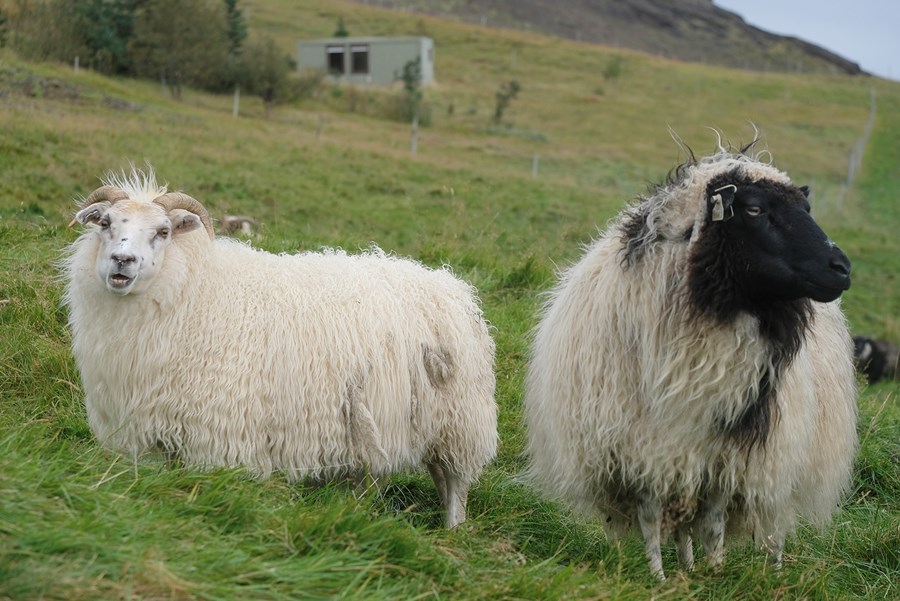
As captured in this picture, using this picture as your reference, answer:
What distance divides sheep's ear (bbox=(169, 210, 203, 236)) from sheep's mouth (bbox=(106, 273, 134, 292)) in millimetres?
531

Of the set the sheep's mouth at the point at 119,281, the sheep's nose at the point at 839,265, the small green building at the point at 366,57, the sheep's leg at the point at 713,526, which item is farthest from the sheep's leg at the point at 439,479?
Answer: the small green building at the point at 366,57

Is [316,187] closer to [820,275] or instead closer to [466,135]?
[820,275]

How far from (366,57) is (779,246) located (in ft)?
194

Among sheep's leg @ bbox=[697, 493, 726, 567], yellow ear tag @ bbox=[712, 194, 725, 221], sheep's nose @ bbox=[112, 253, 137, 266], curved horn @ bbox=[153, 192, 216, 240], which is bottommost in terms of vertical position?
sheep's leg @ bbox=[697, 493, 726, 567]

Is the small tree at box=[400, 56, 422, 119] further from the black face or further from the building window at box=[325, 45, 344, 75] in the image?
the black face

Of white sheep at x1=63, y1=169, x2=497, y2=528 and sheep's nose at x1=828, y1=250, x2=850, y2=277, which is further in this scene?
white sheep at x1=63, y1=169, x2=497, y2=528

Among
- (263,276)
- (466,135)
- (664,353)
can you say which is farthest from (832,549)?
(466,135)

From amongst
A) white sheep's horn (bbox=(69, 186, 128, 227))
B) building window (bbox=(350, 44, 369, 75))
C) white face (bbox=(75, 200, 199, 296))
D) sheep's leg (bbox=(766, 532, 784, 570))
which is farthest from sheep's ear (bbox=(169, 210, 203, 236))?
building window (bbox=(350, 44, 369, 75))

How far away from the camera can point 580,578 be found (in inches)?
161

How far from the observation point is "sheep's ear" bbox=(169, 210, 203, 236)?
5421mm

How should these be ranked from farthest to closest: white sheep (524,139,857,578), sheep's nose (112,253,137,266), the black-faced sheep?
the black-faced sheep
sheep's nose (112,253,137,266)
white sheep (524,139,857,578)

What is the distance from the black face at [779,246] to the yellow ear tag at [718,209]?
0.05 feet

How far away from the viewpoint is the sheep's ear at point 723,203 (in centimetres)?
484

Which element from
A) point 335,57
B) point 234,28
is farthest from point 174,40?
point 335,57
